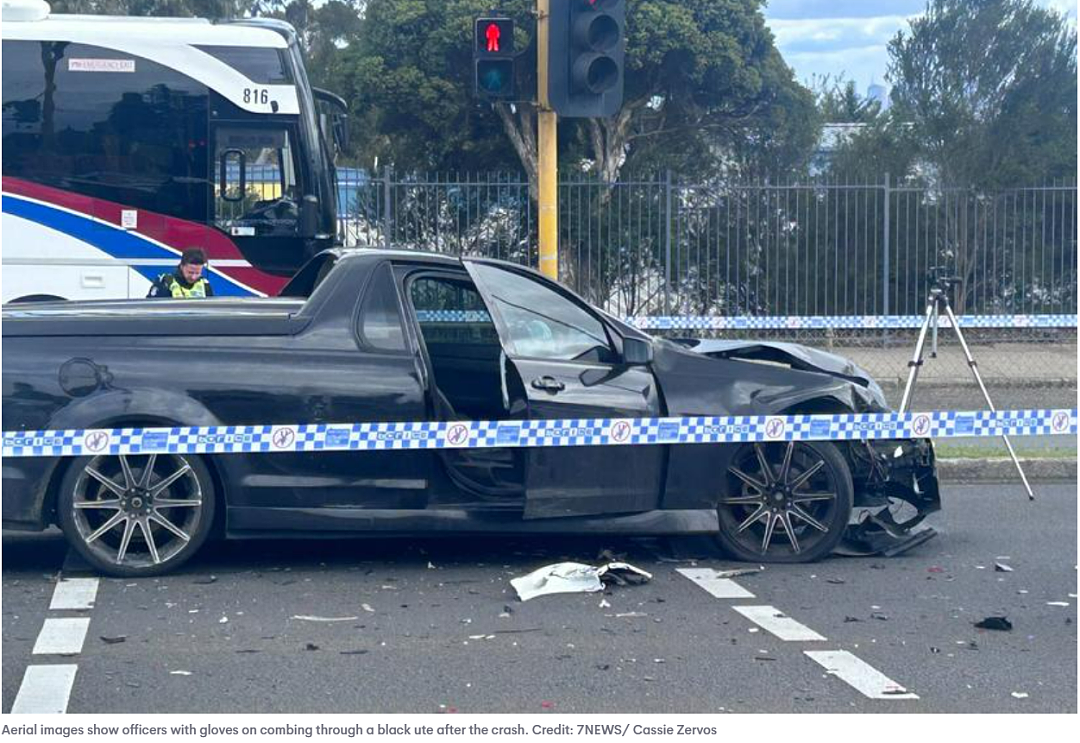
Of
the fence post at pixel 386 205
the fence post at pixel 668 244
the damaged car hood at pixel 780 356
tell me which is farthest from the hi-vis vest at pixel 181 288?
the fence post at pixel 668 244

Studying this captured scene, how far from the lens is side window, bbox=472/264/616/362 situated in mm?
7715

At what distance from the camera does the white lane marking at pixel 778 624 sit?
6.50 metres

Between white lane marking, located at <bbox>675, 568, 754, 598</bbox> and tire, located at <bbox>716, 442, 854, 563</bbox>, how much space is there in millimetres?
239

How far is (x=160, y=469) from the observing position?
7.46 meters

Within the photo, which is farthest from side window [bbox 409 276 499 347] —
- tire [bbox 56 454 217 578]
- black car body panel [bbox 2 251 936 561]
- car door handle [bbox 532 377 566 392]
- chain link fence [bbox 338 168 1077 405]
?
chain link fence [bbox 338 168 1077 405]

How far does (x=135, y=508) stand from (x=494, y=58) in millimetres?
4931

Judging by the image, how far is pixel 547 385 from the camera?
7.57 m

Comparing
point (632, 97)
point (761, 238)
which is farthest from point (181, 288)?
point (632, 97)

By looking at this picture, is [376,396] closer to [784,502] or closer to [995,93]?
[784,502]

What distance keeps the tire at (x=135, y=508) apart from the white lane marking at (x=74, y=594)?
4.7 inches

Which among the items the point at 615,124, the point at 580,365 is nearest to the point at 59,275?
the point at 580,365

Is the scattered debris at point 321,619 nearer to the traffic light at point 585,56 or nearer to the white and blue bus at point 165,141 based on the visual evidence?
the traffic light at point 585,56

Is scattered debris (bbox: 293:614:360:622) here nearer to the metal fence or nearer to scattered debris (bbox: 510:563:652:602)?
scattered debris (bbox: 510:563:652:602)
